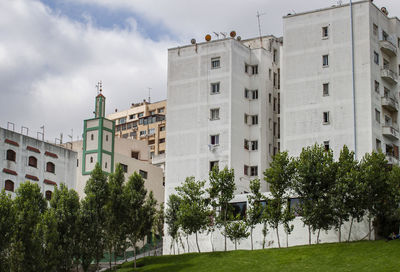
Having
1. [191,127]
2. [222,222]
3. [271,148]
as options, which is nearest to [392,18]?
[271,148]

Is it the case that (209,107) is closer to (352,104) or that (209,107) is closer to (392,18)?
(352,104)

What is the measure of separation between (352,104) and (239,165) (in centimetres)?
1363

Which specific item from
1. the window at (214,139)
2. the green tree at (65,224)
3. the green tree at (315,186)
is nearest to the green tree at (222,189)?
the green tree at (315,186)

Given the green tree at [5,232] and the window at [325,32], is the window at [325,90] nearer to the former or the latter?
the window at [325,32]

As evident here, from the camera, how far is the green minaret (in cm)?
9894

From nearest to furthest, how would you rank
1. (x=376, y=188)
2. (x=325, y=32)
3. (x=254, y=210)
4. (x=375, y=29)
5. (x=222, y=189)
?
(x=376, y=188) → (x=254, y=210) → (x=222, y=189) → (x=375, y=29) → (x=325, y=32)

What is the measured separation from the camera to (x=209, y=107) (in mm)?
82562

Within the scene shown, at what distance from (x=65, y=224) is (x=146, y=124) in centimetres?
8023

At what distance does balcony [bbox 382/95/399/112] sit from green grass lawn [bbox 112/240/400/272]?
18498 mm

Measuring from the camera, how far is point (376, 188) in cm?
6612

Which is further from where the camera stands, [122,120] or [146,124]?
[122,120]

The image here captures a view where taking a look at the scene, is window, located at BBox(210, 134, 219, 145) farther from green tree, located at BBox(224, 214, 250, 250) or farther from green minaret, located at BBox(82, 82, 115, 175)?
green minaret, located at BBox(82, 82, 115, 175)

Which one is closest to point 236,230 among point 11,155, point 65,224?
point 65,224

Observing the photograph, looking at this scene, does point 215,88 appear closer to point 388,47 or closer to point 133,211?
point 388,47
